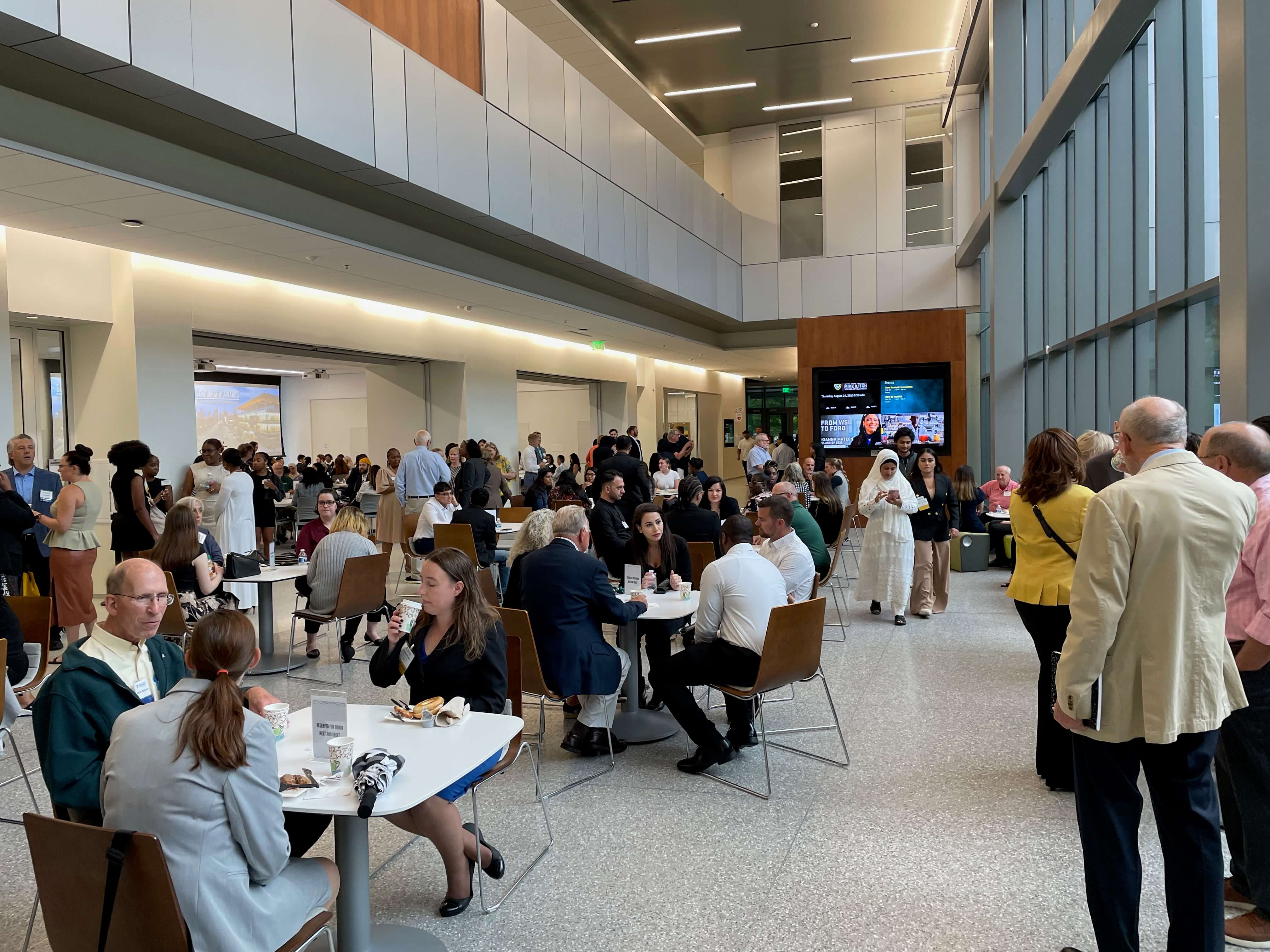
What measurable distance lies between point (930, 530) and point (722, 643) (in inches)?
166

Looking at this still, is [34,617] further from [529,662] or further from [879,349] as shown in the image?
[879,349]

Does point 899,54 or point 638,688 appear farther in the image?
point 899,54

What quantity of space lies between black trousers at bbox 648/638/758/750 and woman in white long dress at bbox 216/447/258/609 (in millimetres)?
3864

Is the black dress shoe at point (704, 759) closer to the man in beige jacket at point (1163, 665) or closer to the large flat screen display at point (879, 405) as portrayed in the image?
the man in beige jacket at point (1163, 665)

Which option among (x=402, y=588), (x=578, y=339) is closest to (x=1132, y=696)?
(x=402, y=588)

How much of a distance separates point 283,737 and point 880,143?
18.3 m

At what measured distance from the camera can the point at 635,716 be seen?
16.8 ft

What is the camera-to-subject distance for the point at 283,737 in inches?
113

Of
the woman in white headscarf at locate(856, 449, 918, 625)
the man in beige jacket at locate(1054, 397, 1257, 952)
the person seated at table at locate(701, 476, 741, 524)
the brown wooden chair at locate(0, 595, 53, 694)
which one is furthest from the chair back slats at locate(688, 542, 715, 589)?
the man in beige jacket at locate(1054, 397, 1257, 952)

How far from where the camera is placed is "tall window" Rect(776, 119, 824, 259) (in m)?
18.5

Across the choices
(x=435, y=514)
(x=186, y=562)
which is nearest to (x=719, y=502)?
(x=435, y=514)

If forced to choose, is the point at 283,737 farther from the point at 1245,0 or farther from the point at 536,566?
the point at 1245,0

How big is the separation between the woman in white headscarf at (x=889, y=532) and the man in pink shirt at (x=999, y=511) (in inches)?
93.5

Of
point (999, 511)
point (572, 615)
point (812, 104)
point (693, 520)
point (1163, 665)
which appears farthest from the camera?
point (812, 104)
